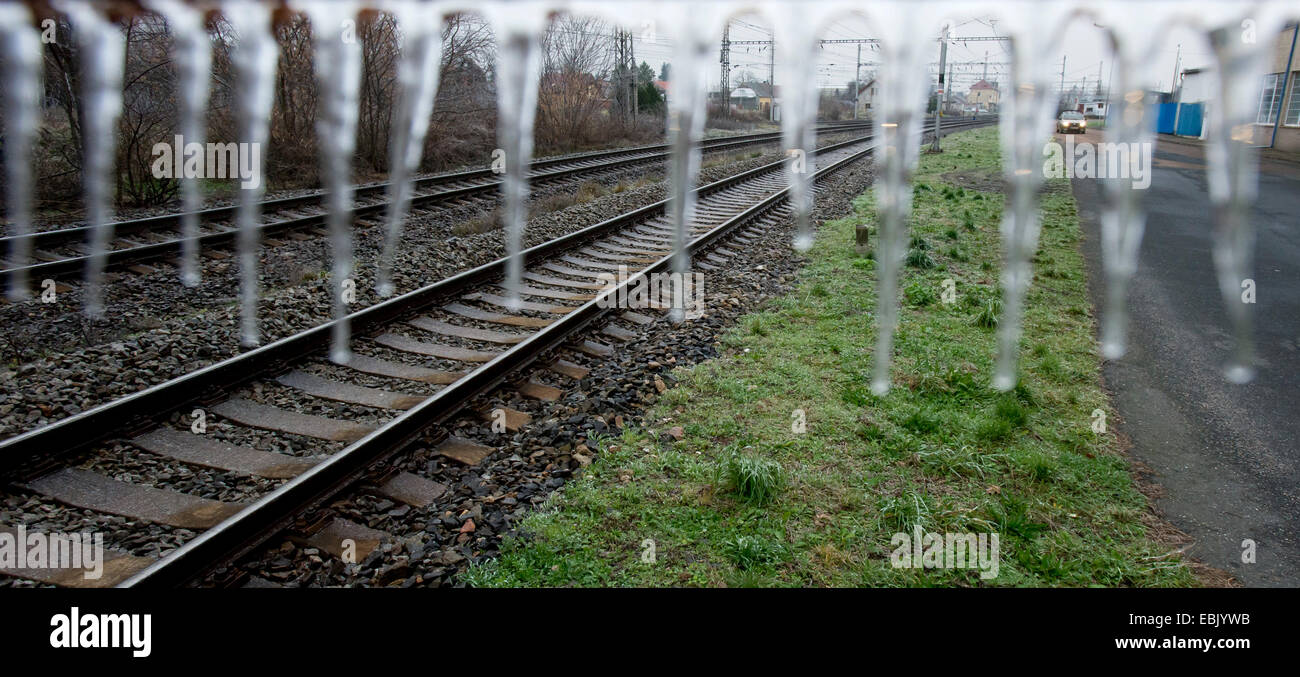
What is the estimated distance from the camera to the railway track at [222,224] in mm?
Answer: 10781

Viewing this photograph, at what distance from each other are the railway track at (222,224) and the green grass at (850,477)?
387cm

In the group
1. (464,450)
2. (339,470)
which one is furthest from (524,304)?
(339,470)

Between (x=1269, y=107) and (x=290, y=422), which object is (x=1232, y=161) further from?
(x=290, y=422)

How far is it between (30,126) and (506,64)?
31.1 inches

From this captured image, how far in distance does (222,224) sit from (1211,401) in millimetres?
14707

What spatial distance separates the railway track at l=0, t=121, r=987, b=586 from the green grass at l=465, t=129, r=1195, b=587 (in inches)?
51.8

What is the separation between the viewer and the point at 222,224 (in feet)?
44.5

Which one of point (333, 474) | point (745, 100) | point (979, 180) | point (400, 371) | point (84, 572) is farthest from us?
point (745, 100)

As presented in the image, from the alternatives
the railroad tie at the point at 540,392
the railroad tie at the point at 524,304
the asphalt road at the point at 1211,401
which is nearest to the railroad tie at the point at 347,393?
the railroad tie at the point at 540,392

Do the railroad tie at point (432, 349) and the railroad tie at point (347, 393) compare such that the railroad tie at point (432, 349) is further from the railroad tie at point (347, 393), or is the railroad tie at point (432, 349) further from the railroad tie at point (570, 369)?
the railroad tie at point (347, 393)

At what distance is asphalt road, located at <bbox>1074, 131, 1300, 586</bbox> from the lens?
5027 millimetres

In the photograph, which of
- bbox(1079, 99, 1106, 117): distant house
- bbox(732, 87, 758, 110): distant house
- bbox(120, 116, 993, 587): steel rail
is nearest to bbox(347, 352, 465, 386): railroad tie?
bbox(120, 116, 993, 587): steel rail
